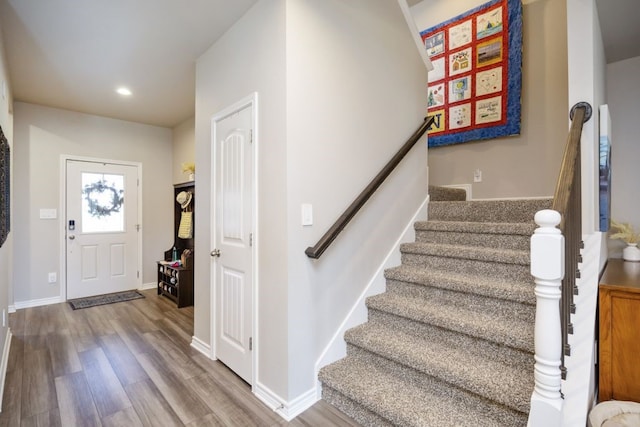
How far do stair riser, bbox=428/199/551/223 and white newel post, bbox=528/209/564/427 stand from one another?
62.0 inches

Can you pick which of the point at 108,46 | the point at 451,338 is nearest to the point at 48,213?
the point at 108,46

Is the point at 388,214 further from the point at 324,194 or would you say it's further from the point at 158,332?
the point at 158,332

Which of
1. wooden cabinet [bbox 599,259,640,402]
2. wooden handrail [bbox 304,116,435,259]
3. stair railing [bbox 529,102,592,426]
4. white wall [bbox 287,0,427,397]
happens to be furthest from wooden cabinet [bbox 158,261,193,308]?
wooden cabinet [bbox 599,259,640,402]

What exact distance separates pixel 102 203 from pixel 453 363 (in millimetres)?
5091

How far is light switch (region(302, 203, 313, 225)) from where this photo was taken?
1.92 metres

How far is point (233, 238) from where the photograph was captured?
2373 mm

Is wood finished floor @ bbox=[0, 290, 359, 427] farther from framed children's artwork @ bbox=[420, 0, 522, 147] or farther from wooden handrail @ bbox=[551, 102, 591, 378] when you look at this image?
framed children's artwork @ bbox=[420, 0, 522, 147]

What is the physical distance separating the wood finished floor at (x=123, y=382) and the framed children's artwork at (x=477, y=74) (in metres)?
3.15

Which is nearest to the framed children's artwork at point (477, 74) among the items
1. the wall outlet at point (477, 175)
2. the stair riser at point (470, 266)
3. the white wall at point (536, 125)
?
the white wall at point (536, 125)

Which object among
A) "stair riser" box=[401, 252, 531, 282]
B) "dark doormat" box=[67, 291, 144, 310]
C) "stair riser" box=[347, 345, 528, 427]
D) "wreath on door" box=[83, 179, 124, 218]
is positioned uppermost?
"wreath on door" box=[83, 179, 124, 218]

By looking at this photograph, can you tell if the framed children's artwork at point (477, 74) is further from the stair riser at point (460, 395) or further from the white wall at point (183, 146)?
the white wall at point (183, 146)

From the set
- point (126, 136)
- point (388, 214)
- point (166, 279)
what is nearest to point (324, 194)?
point (388, 214)

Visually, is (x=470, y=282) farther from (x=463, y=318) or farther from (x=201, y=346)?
(x=201, y=346)

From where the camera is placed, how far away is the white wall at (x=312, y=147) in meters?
1.88
